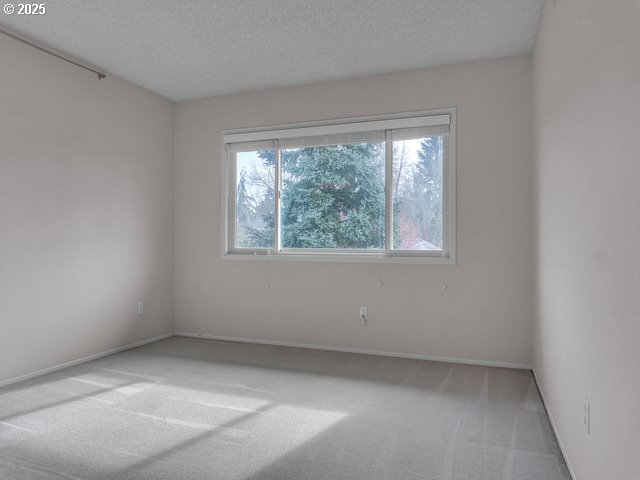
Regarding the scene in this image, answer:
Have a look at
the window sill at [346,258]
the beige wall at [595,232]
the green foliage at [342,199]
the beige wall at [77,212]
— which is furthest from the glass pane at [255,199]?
the beige wall at [595,232]

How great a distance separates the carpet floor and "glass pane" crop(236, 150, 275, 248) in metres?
1.39

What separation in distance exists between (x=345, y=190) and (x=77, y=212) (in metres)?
2.47

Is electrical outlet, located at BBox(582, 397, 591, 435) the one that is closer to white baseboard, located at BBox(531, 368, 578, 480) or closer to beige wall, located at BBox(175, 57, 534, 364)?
white baseboard, located at BBox(531, 368, 578, 480)

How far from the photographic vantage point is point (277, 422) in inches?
99.4

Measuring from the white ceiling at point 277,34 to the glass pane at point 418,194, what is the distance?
2.48ft

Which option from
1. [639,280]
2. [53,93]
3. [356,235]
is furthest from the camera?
[356,235]

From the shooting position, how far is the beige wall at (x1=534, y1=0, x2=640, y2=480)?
1232mm

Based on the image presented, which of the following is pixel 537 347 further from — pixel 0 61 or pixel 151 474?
pixel 0 61

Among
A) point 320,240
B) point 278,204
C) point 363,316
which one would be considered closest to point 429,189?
point 320,240

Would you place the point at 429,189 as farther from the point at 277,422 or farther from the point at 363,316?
the point at 277,422

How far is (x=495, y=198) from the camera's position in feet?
11.9

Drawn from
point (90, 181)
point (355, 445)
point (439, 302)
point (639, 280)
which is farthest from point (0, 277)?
point (639, 280)

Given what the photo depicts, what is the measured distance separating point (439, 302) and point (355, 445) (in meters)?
1.87

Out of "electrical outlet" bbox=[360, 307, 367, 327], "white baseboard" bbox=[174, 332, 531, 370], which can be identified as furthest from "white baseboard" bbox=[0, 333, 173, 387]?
"electrical outlet" bbox=[360, 307, 367, 327]
